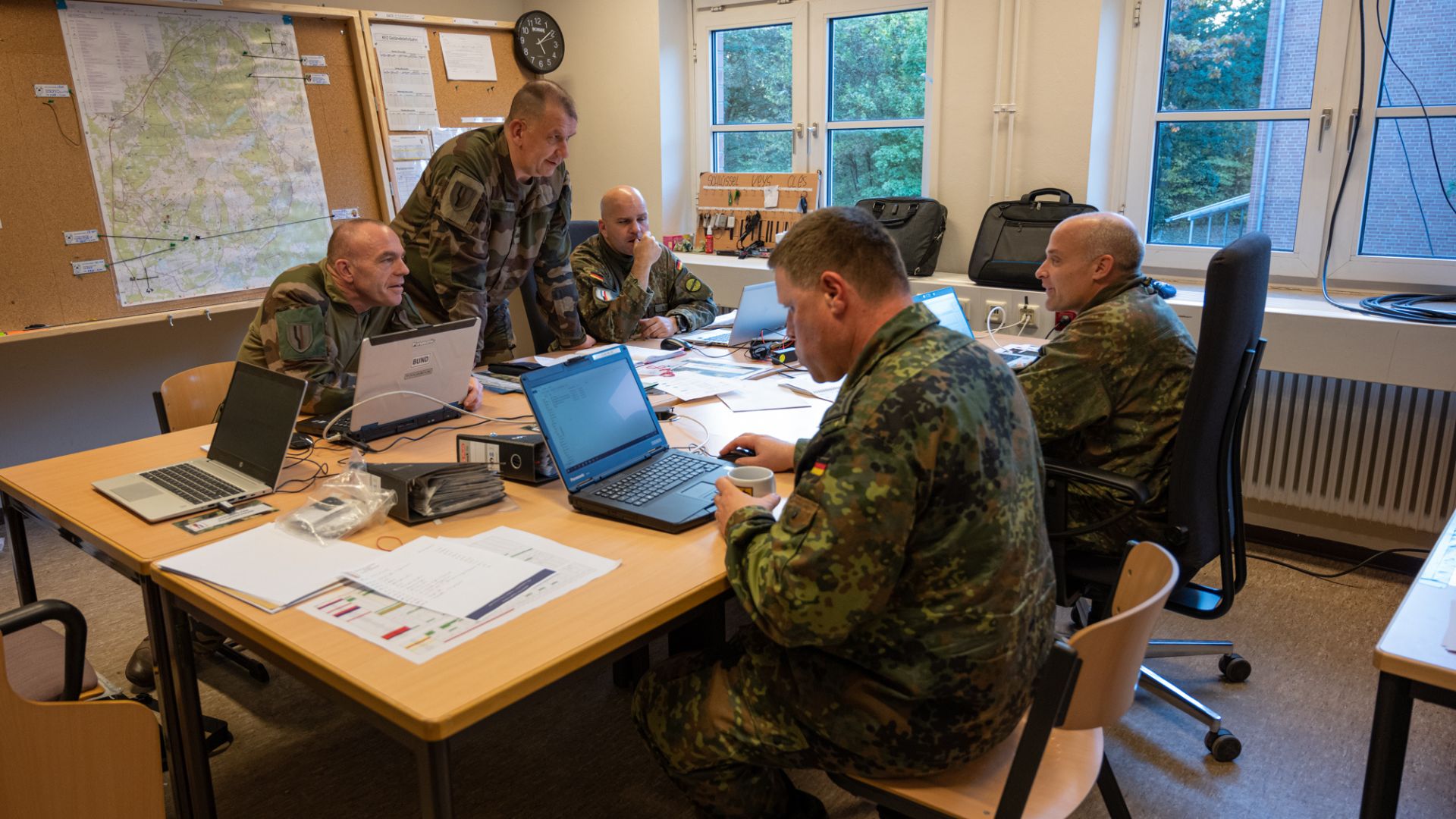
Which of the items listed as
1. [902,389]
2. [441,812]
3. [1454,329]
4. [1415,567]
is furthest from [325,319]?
[1415,567]

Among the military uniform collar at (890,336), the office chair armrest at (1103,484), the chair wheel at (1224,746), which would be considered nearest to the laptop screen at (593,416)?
the military uniform collar at (890,336)

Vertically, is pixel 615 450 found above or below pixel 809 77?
below

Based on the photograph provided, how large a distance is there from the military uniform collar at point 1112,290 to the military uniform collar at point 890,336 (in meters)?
1.03

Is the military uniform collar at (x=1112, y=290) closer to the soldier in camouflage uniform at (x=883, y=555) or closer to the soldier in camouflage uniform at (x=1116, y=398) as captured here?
the soldier in camouflage uniform at (x=1116, y=398)

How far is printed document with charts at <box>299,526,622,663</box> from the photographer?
132 centimetres

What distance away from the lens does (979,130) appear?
391 centimetres

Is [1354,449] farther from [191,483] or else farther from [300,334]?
[191,483]

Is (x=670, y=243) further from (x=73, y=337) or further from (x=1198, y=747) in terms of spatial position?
(x=1198, y=747)

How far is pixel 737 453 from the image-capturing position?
2.05 metres

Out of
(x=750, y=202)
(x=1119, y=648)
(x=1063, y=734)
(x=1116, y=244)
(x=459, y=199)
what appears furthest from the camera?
(x=750, y=202)

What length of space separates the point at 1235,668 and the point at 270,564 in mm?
2306

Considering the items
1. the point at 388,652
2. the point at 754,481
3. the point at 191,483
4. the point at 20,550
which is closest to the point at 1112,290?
the point at 754,481

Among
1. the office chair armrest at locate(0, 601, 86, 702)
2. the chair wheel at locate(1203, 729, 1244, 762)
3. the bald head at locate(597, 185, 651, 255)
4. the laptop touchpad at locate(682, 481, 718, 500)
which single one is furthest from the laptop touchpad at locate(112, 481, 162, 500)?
the chair wheel at locate(1203, 729, 1244, 762)

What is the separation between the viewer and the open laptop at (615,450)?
5.72 feet
